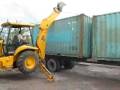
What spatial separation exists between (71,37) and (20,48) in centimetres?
346

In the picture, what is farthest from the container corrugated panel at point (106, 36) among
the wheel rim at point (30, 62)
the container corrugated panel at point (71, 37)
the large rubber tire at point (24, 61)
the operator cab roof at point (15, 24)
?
the operator cab roof at point (15, 24)

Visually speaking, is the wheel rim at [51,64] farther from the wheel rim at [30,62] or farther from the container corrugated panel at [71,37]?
the wheel rim at [30,62]

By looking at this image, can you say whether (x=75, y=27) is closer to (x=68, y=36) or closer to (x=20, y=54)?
(x=68, y=36)

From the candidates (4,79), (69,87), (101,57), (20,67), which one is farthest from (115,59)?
(4,79)

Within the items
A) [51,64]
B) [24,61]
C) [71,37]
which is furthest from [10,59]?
[51,64]

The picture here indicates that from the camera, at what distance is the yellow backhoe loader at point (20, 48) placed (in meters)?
12.6

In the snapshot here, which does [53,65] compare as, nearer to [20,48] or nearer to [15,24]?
[20,48]

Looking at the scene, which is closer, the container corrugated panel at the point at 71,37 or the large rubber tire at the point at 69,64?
the container corrugated panel at the point at 71,37

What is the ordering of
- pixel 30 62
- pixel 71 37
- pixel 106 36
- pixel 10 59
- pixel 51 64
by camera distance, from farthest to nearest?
pixel 51 64
pixel 71 37
pixel 106 36
pixel 30 62
pixel 10 59

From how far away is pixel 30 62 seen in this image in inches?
510

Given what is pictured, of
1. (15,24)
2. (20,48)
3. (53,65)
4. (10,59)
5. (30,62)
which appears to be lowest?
(53,65)

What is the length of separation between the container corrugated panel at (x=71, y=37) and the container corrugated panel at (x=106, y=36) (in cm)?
70

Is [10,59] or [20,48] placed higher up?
[20,48]

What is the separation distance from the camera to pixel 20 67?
12.6 metres
